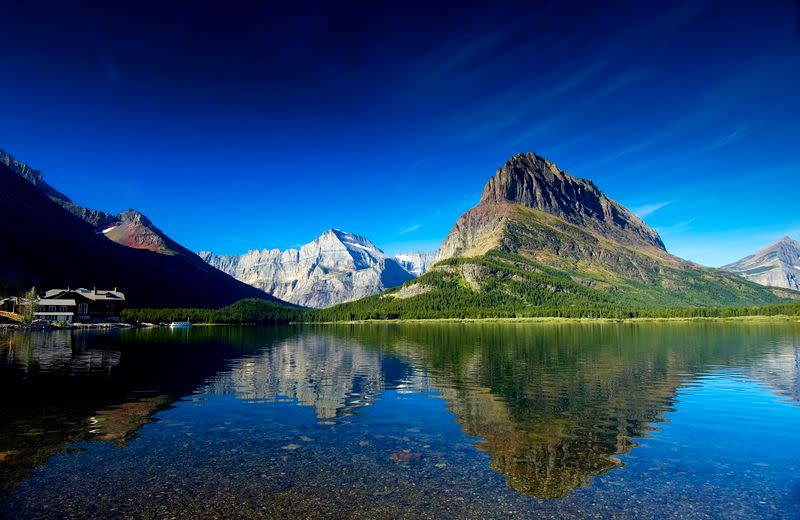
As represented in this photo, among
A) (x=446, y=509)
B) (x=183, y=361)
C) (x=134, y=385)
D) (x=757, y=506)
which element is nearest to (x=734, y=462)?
(x=757, y=506)

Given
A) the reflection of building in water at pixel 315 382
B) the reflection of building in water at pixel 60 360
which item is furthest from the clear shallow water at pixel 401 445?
the reflection of building in water at pixel 60 360

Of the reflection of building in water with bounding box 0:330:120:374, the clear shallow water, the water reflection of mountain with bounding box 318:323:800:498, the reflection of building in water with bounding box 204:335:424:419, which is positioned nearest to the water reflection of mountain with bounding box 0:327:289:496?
the reflection of building in water with bounding box 0:330:120:374

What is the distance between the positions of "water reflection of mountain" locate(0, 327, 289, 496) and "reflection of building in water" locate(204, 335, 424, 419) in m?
4.76

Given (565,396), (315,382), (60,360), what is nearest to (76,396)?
(315,382)

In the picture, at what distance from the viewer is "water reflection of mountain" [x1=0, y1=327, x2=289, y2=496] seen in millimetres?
30438

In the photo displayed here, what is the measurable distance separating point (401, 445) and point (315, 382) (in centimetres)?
3151

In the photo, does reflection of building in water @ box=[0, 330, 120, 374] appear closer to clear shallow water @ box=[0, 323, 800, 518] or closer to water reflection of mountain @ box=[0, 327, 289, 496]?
water reflection of mountain @ box=[0, 327, 289, 496]

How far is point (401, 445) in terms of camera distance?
31.4 metres

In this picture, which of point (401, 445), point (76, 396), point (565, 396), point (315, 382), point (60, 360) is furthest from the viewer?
point (60, 360)

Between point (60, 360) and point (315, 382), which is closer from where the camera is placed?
point (315, 382)

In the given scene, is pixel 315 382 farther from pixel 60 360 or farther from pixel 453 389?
pixel 60 360

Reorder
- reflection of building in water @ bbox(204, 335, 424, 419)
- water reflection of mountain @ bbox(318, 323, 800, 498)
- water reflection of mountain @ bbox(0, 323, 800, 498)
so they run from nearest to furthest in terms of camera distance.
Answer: water reflection of mountain @ bbox(318, 323, 800, 498) → water reflection of mountain @ bbox(0, 323, 800, 498) → reflection of building in water @ bbox(204, 335, 424, 419)

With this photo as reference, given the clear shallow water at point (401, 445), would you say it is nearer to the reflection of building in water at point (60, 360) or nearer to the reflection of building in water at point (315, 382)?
the reflection of building in water at point (315, 382)

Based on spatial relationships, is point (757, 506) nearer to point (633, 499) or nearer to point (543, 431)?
point (633, 499)
